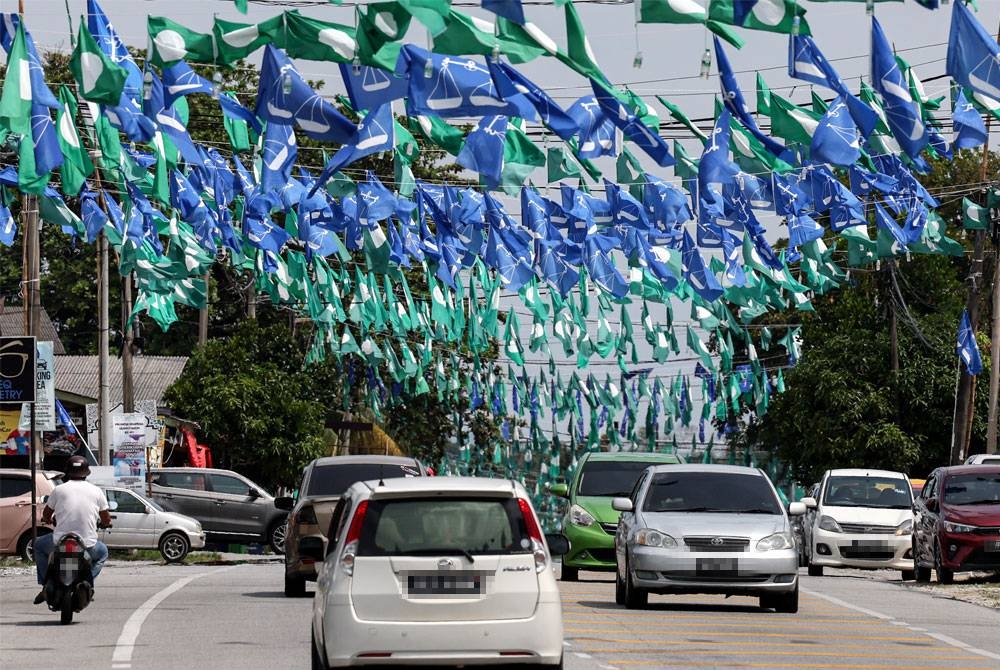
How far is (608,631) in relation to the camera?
1645 cm

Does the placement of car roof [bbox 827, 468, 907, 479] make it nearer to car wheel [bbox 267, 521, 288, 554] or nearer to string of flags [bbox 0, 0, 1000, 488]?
string of flags [bbox 0, 0, 1000, 488]

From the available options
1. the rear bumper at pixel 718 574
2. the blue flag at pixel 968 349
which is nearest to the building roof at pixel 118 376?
the blue flag at pixel 968 349

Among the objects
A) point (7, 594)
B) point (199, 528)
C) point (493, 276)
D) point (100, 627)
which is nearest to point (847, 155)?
point (100, 627)

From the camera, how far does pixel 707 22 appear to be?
655 inches

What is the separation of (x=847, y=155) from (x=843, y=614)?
16.6 feet

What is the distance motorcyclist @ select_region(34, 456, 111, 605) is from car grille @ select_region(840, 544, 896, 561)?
46.1ft

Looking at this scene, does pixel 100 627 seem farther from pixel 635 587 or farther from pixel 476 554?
pixel 476 554

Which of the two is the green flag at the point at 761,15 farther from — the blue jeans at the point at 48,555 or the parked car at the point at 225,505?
the parked car at the point at 225,505

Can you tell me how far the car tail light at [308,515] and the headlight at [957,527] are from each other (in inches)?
371

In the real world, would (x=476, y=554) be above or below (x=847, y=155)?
below

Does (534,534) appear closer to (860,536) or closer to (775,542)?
(775,542)

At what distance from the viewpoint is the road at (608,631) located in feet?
46.5

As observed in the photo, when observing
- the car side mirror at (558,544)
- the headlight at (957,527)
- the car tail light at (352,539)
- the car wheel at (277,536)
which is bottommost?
the car wheel at (277,536)

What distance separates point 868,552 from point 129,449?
1486cm
